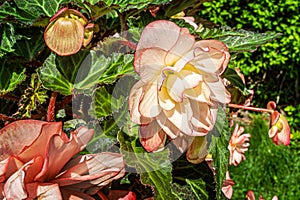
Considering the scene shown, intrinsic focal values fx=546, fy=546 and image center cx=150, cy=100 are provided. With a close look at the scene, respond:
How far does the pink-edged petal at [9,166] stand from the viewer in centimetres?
55

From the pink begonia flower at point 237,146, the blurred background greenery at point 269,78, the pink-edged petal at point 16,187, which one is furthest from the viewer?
the blurred background greenery at point 269,78

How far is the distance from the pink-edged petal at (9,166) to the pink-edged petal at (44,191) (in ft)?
0.08

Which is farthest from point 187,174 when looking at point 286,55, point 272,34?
point 286,55

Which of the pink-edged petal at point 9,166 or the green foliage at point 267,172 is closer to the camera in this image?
the pink-edged petal at point 9,166

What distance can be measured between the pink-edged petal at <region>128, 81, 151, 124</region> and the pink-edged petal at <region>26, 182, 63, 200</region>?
0.39ft

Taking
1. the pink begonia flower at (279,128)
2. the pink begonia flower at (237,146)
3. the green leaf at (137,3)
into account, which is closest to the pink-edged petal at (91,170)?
the green leaf at (137,3)

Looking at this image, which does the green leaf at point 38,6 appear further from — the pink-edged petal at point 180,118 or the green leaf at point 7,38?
the pink-edged petal at point 180,118

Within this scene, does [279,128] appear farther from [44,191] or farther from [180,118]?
[44,191]

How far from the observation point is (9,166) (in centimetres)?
56

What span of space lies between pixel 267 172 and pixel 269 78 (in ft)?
4.19

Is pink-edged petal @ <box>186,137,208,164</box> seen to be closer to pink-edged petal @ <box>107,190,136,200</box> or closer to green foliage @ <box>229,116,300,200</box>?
pink-edged petal @ <box>107,190,136,200</box>

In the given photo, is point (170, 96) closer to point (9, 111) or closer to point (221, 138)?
point (221, 138)

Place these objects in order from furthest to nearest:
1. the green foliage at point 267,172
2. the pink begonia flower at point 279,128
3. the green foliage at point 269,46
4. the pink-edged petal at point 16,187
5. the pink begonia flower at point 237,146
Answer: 1. the green foliage at point 269,46
2. the green foliage at point 267,172
3. the pink begonia flower at point 237,146
4. the pink begonia flower at point 279,128
5. the pink-edged petal at point 16,187

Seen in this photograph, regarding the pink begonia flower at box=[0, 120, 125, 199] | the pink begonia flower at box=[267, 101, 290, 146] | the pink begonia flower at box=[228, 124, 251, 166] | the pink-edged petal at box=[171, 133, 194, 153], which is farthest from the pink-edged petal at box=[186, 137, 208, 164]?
the pink begonia flower at box=[228, 124, 251, 166]
